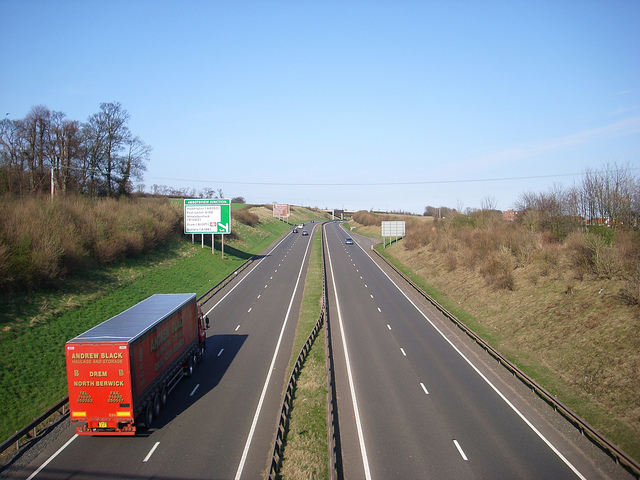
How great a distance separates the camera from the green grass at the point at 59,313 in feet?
52.0

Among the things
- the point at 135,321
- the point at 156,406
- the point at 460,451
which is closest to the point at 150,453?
the point at 156,406

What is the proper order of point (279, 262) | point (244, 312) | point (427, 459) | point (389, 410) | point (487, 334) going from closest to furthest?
point (427, 459)
point (389, 410)
point (487, 334)
point (244, 312)
point (279, 262)

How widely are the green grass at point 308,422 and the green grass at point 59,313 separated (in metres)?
8.83

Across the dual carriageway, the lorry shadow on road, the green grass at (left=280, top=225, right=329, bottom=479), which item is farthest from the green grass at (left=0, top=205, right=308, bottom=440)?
the green grass at (left=280, top=225, right=329, bottom=479)

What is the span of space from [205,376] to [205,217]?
1353 inches

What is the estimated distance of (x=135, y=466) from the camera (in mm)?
11562

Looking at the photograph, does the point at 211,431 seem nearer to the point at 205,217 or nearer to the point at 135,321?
the point at 135,321

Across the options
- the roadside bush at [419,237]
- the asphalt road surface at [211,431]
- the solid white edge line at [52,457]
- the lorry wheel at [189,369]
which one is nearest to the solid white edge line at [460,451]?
the asphalt road surface at [211,431]

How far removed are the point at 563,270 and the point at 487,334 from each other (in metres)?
7.83

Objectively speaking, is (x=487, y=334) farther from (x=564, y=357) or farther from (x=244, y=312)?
(x=244, y=312)

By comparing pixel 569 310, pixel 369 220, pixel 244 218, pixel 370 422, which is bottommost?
pixel 370 422

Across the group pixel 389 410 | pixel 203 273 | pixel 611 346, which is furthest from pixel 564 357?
pixel 203 273

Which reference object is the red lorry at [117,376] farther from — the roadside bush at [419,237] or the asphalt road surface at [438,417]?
the roadside bush at [419,237]

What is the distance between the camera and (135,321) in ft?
49.3
